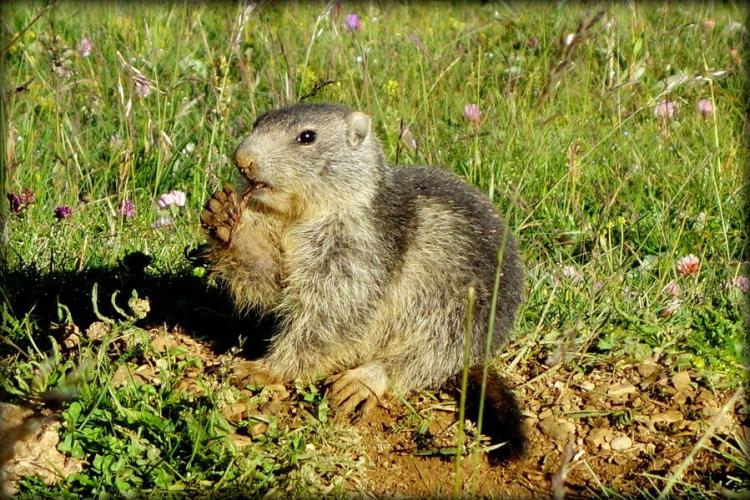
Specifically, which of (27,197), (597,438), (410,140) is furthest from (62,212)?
(597,438)

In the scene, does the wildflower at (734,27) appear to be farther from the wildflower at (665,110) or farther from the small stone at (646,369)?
the small stone at (646,369)

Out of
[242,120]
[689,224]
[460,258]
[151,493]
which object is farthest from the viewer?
[242,120]

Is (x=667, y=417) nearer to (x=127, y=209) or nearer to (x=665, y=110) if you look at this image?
(x=665, y=110)

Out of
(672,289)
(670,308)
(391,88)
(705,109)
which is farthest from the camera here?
(391,88)

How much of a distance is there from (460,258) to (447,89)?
2.55m

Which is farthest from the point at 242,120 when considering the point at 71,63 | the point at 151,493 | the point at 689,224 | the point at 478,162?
the point at 151,493

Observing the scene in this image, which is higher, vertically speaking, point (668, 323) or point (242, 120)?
point (242, 120)

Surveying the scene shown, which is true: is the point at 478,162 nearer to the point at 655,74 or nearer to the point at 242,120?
the point at 242,120

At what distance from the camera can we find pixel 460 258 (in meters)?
3.59

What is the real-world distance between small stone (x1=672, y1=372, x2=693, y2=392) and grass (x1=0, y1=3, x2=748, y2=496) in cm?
6

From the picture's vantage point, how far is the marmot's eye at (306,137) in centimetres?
356

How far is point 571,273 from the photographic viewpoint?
13.5 feet

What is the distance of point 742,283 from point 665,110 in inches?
70.5

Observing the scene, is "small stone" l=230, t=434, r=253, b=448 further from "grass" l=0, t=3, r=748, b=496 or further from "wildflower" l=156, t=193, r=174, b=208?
"wildflower" l=156, t=193, r=174, b=208
